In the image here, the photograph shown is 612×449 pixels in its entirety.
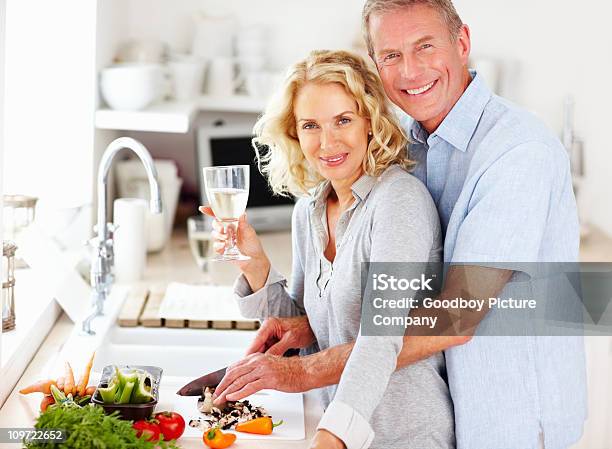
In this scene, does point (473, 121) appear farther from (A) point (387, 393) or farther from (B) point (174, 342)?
(B) point (174, 342)

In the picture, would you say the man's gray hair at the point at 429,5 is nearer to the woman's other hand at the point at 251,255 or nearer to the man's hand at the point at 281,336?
the woman's other hand at the point at 251,255

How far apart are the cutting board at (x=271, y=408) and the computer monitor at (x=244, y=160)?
4.80ft

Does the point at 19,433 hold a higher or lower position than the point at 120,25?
lower

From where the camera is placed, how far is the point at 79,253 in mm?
2537

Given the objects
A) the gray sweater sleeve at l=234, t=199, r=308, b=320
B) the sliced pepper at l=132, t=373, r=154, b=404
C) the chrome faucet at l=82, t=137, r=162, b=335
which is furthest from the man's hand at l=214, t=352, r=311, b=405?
the chrome faucet at l=82, t=137, r=162, b=335

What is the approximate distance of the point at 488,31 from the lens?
133 inches

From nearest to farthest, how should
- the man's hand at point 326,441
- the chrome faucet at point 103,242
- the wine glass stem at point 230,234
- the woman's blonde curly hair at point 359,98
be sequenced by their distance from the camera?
1. the man's hand at point 326,441
2. the woman's blonde curly hair at point 359,98
3. the wine glass stem at point 230,234
4. the chrome faucet at point 103,242

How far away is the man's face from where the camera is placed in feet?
5.06

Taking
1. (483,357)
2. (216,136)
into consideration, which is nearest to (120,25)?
(216,136)

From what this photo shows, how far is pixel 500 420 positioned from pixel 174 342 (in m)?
0.92

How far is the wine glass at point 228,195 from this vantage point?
1.55 metres

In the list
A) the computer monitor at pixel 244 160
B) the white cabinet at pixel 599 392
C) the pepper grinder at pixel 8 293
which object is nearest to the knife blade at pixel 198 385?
the pepper grinder at pixel 8 293

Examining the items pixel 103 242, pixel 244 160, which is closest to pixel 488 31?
pixel 244 160

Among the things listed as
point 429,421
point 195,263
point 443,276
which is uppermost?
point 443,276
